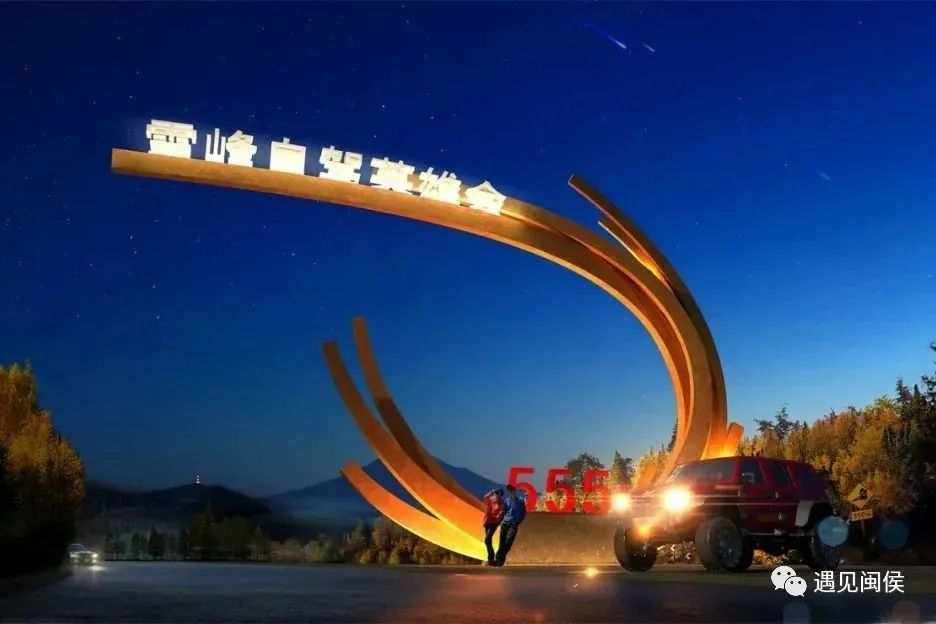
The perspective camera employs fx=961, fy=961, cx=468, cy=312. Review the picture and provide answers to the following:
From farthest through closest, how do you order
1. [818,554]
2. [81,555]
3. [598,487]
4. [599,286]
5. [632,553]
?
1. [81,555]
2. [599,286]
3. [598,487]
4. [632,553]
5. [818,554]

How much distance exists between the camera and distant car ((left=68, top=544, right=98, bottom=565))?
23531mm

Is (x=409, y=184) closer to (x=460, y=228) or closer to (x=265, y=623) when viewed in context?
(x=460, y=228)

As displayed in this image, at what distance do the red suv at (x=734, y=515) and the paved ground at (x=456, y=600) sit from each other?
1.80ft

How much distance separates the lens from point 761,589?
1227 centimetres

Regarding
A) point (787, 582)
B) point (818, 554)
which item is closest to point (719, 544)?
point (787, 582)

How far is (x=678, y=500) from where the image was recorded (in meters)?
14.6

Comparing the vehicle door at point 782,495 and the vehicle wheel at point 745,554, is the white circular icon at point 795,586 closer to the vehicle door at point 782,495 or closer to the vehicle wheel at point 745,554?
the vehicle wheel at point 745,554

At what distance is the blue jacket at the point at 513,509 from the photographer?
1792 cm

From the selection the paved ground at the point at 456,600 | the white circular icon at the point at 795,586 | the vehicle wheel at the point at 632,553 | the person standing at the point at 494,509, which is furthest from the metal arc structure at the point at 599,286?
the white circular icon at the point at 795,586

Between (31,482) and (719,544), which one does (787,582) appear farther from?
(31,482)

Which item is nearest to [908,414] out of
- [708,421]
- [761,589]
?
[708,421]

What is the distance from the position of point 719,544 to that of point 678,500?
88 cm

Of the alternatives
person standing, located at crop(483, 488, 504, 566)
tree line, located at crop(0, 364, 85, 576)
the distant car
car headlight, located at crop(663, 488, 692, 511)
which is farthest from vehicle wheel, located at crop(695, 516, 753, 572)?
the distant car

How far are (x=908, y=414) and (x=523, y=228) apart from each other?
21705mm
